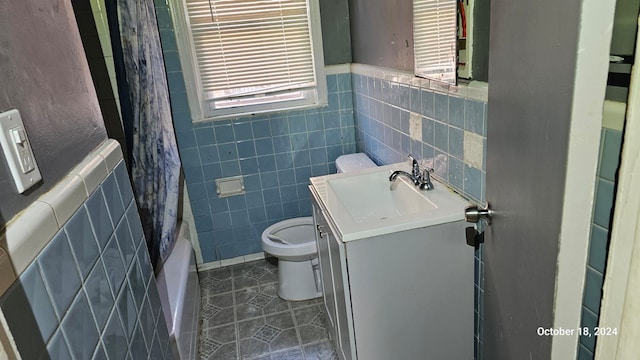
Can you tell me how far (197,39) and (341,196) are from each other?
139 centimetres

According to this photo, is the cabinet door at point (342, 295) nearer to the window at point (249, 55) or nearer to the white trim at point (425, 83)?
the white trim at point (425, 83)

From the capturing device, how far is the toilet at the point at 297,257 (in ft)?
7.36

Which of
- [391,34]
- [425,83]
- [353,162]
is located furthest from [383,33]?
[353,162]

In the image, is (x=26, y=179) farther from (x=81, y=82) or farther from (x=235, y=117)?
(x=235, y=117)

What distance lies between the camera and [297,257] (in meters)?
2.25

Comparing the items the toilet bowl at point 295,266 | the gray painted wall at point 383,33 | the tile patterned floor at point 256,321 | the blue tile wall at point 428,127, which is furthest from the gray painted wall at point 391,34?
the tile patterned floor at point 256,321

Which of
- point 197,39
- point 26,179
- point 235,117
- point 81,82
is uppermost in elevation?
point 197,39

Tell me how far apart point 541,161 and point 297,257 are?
1676mm

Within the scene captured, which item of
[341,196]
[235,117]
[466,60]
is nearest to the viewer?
[466,60]

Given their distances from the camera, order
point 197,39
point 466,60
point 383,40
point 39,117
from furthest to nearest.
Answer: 1. point 197,39
2. point 383,40
3. point 466,60
4. point 39,117

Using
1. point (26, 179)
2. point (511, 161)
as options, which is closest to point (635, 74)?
point (511, 161)

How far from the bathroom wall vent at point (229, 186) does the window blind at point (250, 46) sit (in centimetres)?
54

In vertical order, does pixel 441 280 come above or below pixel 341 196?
below

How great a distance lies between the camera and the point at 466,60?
1.31 metres
